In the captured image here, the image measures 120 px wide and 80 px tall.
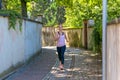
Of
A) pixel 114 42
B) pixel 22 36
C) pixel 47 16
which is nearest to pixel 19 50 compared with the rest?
pixel 22 36

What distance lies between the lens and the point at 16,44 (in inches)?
537

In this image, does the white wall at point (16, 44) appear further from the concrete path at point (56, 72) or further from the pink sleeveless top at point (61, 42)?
the pink sleeveless top at point (61, 42)

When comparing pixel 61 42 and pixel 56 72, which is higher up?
pixel 61 42

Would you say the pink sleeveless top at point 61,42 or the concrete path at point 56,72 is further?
the pink sleeveless top at point 61,42

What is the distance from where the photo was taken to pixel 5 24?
11.8 metres

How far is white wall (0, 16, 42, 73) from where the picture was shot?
11.5 m

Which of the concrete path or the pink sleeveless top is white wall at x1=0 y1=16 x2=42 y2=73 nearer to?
the concrete path

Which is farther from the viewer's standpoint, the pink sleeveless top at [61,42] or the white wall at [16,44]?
the pink sleeveless top at [61,42]

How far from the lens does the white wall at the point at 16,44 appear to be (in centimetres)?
1149

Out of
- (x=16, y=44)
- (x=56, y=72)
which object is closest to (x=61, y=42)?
(x=56, y=72)

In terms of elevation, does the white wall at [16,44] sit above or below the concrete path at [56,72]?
above

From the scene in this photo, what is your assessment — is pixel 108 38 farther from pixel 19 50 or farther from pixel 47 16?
pixel 47 16

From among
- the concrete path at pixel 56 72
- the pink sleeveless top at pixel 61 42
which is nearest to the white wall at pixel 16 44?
the concrete path at pixel 56 72

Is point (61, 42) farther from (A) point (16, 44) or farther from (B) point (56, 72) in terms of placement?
(A) point (16, 44)
